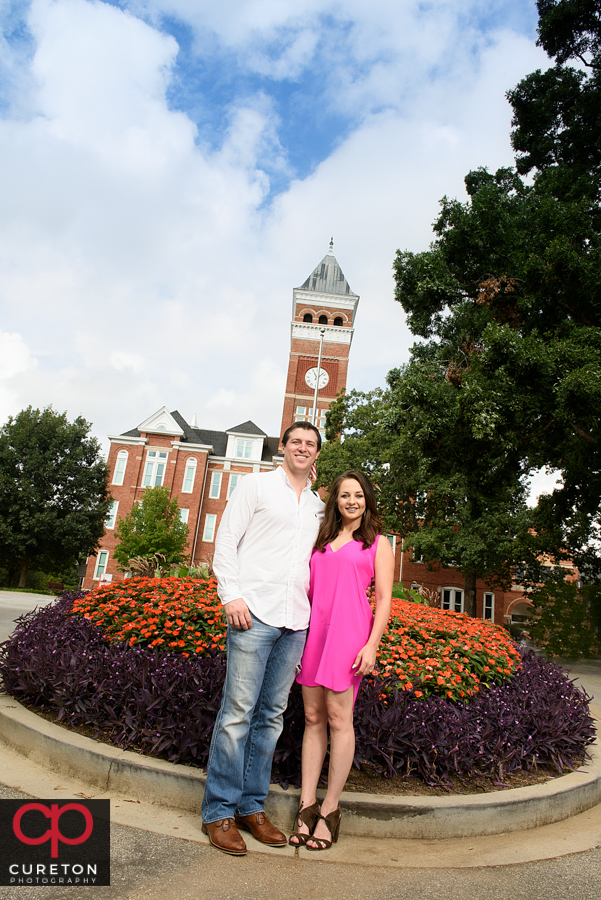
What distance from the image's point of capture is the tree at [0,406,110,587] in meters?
33.8

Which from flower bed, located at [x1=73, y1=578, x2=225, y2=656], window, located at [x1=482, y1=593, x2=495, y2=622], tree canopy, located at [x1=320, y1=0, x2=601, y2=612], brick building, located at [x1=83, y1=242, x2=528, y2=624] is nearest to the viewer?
flower bed, located at [x1=73, y1=578, x2=225, y2=656]

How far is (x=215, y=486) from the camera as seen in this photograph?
44.0 meters

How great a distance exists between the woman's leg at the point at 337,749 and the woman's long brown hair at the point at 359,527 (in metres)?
0.77

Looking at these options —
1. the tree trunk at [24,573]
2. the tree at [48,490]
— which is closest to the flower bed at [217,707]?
the tree at [48,490]

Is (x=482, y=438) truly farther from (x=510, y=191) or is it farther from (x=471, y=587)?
(x=471, y=587)

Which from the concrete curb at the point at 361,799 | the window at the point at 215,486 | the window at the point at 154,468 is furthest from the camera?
the window at the point at 215,486

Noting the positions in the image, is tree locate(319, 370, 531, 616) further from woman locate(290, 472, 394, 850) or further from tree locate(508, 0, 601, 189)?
woman locate(290, 472, 394, 850)

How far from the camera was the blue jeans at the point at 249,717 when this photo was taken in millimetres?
2725

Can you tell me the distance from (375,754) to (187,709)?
1209 millimetres

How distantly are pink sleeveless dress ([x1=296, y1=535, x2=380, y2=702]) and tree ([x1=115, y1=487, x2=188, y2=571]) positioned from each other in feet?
103

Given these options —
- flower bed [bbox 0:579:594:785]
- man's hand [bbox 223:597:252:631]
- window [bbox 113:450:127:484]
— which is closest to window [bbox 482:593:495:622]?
window [bbox 113:450:127:484]

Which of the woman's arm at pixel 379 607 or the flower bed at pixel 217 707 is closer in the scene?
the woman's arm at pixel 379 607

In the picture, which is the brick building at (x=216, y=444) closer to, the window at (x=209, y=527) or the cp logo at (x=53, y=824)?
the window at (x=209, y=527)

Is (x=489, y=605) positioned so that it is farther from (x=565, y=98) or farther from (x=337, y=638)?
(x=337, y=638)
